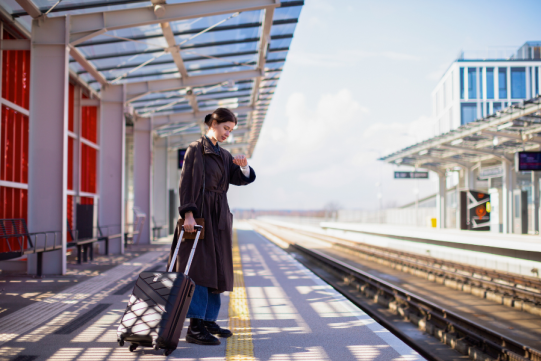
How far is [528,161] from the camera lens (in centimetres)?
1953

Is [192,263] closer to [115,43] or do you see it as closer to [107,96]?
[115,43]

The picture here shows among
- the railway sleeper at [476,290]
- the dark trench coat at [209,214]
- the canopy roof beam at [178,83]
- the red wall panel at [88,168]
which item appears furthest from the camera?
the red wall panel at [88,168]

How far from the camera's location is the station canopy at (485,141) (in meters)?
17.7

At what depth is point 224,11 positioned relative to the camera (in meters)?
10.3

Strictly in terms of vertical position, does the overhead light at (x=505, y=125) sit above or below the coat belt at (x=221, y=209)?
above

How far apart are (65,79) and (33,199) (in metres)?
2.35

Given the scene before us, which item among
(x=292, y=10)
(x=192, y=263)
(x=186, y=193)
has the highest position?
(x=292, y=10)

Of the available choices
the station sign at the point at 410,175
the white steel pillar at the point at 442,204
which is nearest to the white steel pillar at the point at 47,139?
the station sign at the point at 410,175

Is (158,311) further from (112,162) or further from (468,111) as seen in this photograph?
(468,111)

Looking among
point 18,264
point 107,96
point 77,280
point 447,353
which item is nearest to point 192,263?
point 447,353

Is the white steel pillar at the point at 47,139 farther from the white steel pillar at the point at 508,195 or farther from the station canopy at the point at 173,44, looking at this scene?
the white steel pillar at the point at 508,195

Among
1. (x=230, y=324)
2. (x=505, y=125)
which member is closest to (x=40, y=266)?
(x=230, y=324)

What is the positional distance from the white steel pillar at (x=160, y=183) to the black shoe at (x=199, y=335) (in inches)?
851

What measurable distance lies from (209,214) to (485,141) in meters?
21.7
